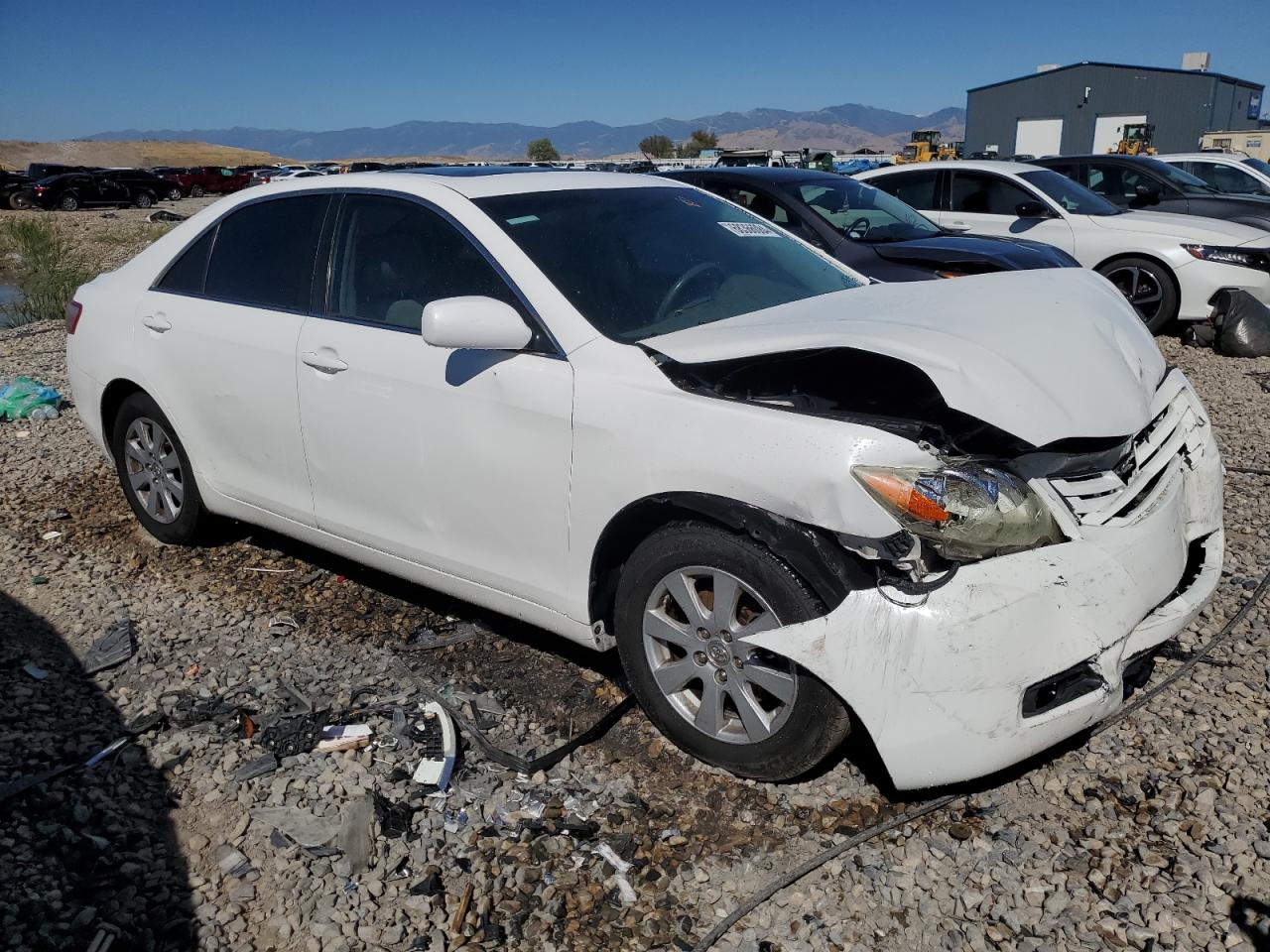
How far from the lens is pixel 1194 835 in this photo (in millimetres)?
2645

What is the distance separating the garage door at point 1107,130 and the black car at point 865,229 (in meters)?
45.6

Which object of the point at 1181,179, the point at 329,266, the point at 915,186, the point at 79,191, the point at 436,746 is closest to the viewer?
the point at 436,746

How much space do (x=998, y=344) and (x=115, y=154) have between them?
361ft

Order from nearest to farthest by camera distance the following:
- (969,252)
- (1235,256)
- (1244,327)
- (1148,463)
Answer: (1148,463), (969,252), (1244,327), (1235,256)

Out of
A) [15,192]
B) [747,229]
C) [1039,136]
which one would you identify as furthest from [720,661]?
[1039,136]

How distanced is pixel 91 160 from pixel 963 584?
349 feet

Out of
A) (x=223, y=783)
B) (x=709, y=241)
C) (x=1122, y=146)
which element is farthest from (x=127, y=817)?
(x=1122, y=146)

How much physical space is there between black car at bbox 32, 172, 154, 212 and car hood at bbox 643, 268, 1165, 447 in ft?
145

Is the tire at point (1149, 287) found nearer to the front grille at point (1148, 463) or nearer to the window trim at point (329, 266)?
the front grille at point (1148, 463)

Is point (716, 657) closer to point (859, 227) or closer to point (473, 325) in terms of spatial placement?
point (473, 325)

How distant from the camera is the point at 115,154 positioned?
9531 cm

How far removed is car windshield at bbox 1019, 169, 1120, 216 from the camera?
981 cm

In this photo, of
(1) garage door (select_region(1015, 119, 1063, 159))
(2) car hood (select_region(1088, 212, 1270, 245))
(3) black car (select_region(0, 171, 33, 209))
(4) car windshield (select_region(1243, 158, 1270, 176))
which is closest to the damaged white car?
(2) car hood (select_region(1088, 212, 1270, 245))

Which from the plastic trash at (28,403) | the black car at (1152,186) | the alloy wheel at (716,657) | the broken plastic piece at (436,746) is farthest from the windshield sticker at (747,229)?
the black car at (1152,186)
